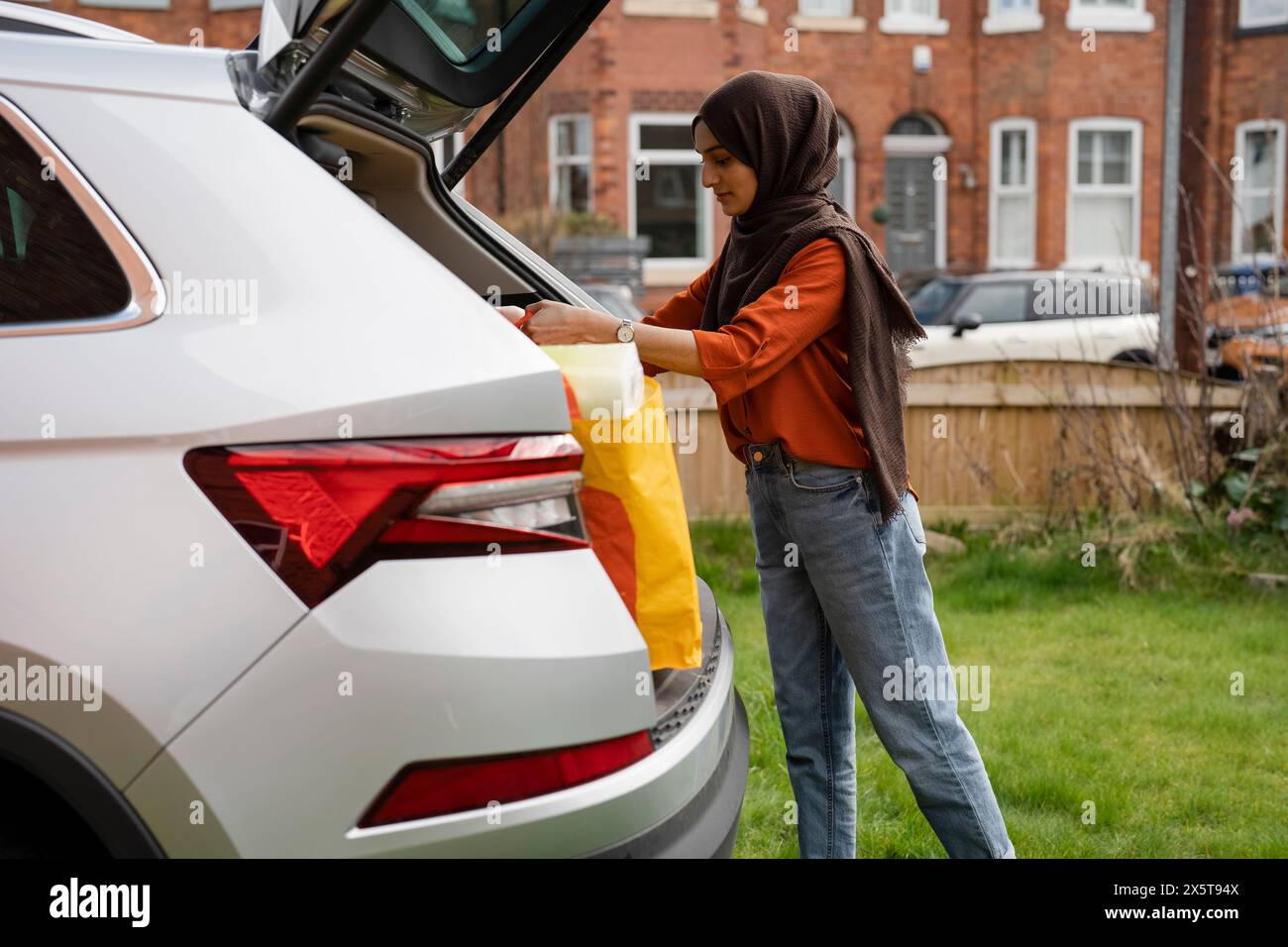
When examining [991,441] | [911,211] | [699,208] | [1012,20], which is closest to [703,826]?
[991,441]

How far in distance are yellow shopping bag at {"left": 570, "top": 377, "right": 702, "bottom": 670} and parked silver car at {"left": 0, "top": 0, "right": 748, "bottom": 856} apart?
0.25 m

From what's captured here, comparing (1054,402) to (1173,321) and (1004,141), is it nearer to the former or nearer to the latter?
(1173,321)

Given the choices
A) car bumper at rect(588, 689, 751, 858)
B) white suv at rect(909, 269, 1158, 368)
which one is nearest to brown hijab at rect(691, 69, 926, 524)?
car bumper at rect(588, 689, 751, 858)

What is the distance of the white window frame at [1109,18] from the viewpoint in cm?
2205

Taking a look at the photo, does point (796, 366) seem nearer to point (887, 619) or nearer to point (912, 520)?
point (912, 520)

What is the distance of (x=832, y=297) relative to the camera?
8.38ft

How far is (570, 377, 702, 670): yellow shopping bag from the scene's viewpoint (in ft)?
6.92

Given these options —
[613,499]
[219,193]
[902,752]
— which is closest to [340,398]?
[219,193]

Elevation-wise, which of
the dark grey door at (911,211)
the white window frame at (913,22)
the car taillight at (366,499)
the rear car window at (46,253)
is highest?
the white window frame at (913,22)

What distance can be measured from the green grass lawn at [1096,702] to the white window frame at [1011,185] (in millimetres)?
16687

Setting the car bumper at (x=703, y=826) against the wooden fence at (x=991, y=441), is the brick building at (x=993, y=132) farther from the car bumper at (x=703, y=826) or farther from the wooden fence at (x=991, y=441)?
the car bumper at (x=703, y=826)

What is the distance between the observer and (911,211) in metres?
22.9

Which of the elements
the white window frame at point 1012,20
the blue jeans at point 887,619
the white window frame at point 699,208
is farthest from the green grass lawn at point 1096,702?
the white window frame at point 1012,20
